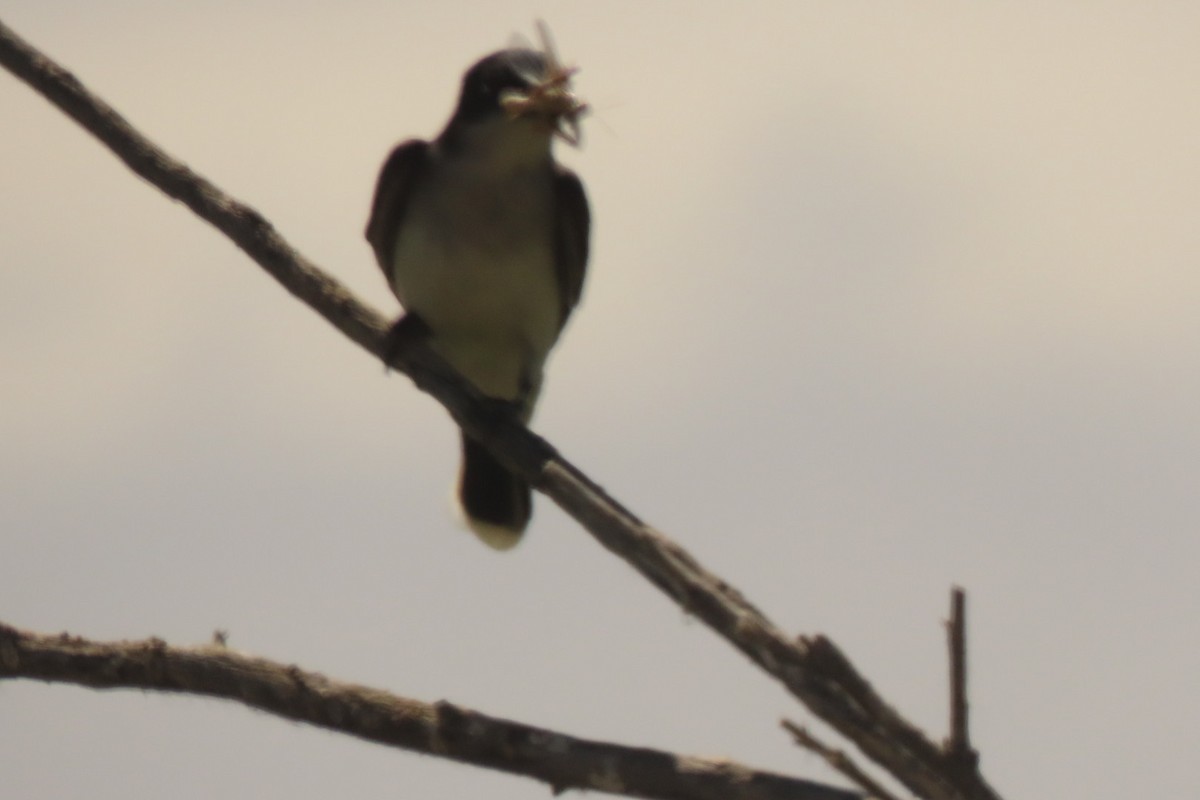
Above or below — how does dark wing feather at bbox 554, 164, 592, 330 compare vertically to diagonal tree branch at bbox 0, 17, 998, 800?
above

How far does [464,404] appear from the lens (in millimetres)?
7453

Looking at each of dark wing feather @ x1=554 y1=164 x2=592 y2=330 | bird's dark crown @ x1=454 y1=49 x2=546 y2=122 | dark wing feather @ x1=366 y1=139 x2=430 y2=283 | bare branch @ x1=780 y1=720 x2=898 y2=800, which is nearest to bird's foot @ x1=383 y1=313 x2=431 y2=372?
dark wing feather @ x1=366 y1=139 x2=430 y2=283

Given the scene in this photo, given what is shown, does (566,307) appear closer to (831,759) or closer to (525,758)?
(525,758)

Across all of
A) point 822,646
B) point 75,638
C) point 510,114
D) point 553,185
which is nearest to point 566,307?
point 553,185

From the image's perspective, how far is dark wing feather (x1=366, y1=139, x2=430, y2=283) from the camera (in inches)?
364

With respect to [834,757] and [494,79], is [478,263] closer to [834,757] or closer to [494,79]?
[494,79]

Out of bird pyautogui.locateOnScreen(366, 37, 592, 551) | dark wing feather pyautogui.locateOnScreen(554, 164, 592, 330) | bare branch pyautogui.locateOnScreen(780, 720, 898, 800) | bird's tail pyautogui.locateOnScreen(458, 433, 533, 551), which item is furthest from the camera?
bird's tail pyautogui.locateOnScreen(458, 433, 533, 551)

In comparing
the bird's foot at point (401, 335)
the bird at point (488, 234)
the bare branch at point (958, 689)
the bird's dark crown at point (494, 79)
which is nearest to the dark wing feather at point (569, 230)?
the bird at point (488, 234)

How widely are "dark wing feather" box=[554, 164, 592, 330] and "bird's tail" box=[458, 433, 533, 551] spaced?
812mm

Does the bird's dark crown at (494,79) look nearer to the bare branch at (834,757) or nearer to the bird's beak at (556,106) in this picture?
the bird's beak at (556,106)

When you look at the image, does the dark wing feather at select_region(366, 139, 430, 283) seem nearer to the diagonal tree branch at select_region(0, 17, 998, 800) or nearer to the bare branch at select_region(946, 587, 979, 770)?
the diagonal tree branch at select_region(0, 17, 998, 800)

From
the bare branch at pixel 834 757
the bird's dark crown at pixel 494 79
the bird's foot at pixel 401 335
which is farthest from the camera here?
the bird's dark crown at pixel 494 79

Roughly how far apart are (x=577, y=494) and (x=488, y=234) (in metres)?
2.90

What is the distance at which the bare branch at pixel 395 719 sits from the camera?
18.2 feet
